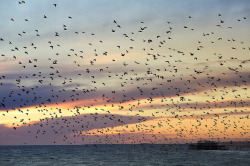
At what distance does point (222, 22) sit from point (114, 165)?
70.7 meters

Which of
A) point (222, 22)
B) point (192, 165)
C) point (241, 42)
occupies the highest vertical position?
point (222, 22)

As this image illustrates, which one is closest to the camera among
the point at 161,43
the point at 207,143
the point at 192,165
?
the point at 161,43

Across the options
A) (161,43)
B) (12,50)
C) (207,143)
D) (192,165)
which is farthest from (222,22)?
(207,143)

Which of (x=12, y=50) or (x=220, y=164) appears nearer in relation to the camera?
(x=12, y=50)

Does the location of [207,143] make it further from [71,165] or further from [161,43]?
[161,43]

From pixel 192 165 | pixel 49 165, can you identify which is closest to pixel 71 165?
pixel 49 165

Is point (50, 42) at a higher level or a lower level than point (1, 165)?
higher

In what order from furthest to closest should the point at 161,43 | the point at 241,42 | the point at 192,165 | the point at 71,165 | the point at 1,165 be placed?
the point at 1,165 → the point at 71,165 → the point at 192,165 → the point at 161,43 → the point at 241,42

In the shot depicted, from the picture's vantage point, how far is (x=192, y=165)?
338 ft

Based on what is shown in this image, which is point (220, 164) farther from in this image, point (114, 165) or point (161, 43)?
point (161, 43)

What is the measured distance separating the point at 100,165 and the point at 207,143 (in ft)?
285

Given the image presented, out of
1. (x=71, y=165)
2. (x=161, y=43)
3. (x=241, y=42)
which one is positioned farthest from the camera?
(x=71, y=165)

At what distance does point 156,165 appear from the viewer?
104375 mm

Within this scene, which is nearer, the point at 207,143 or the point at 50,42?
the point at 50,42
